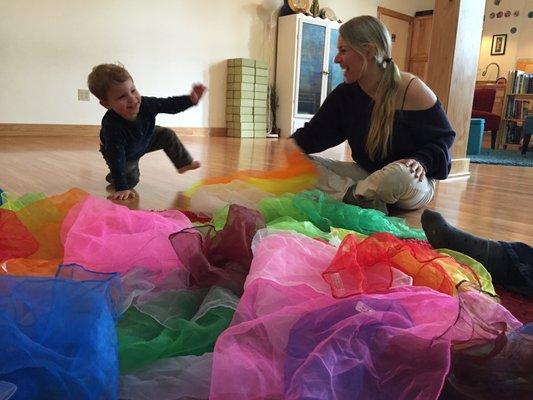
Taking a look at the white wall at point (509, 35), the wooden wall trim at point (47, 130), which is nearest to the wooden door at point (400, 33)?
the white wall at point (509, 35)

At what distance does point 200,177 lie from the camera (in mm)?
2109

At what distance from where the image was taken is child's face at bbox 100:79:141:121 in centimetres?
173

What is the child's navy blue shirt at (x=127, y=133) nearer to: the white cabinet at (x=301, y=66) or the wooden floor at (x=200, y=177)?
the wooden floor at (x=200, y=177)

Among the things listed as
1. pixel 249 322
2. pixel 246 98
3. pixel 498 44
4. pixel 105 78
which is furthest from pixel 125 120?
pixel 498 44

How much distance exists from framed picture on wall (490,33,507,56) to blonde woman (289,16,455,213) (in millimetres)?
6185

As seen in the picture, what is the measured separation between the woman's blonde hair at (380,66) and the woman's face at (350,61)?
1 cm

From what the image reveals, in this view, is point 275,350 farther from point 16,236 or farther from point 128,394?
point 16,236

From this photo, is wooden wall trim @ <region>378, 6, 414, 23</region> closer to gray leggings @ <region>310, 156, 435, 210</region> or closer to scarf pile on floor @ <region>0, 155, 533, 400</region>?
gray leggings @ <region>310, 156, 435, 210</region>

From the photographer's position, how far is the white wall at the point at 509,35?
21.5 feet

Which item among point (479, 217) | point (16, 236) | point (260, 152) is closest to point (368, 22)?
point (479, 217)

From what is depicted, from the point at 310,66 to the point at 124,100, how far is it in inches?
157

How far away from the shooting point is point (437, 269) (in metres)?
0.75

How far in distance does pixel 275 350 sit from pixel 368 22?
1220 millimetres

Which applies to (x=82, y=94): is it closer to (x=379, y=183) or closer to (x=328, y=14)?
(x=328, y=14)
